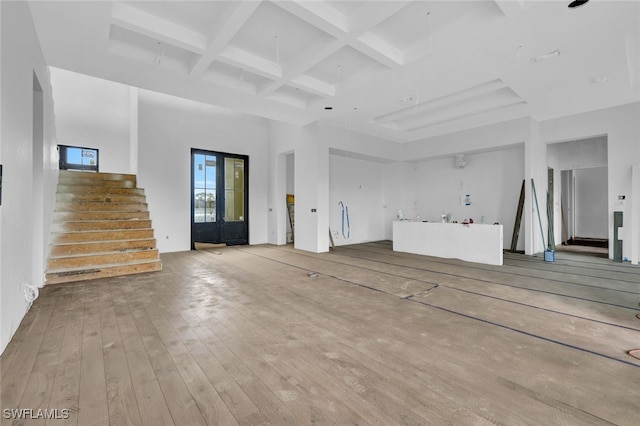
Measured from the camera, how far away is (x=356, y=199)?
9.30 m

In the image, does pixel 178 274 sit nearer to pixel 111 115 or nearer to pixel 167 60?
pixel 167 60

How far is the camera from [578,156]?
820 centimetres

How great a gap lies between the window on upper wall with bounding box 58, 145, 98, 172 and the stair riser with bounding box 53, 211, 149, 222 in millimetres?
3783

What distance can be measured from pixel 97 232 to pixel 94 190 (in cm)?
167

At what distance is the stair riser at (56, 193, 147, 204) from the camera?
558 centimetres

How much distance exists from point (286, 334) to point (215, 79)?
15.0ft

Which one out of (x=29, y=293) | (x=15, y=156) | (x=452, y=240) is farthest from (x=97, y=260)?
(x=452, y=240)

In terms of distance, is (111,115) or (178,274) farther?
(111,115)

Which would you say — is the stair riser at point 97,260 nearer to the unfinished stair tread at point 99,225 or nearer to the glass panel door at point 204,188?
the unfinished stair tread at point 99,225

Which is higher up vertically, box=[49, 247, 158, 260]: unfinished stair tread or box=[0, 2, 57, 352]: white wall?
box=[0, 2, 57, 352]: white wall

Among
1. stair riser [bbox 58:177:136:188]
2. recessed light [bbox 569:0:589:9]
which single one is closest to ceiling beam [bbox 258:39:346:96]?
recessed light [bbox 569:0:589:9]

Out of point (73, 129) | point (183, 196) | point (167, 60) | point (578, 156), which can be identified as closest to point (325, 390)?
point (167, 60)

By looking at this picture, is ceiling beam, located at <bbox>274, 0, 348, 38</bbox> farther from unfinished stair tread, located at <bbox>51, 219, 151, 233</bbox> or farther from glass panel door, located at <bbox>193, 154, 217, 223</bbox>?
glass panel door, located at <bbox>193, 154, 217, 223</bbox>

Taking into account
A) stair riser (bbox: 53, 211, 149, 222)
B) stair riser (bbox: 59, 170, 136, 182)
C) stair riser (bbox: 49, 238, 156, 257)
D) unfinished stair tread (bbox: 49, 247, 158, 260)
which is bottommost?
unfinished stair tread (bbox: 49, 247, 158, 260)
